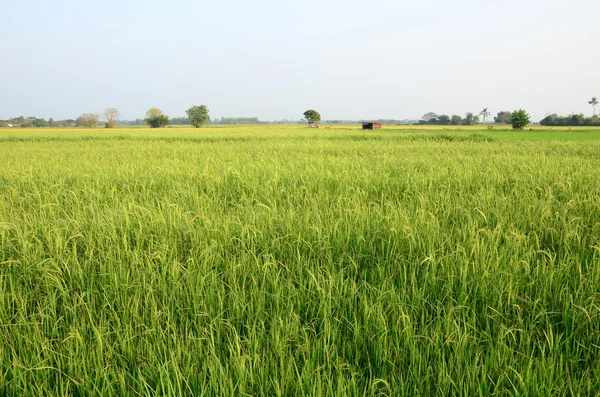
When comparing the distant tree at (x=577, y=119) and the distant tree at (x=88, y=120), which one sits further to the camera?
the distant tree at (x=88, y=120)

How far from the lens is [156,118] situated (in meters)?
92.6

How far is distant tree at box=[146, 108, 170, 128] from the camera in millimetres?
92438

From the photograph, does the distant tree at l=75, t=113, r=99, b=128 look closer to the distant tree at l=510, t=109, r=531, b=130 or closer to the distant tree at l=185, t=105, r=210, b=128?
the distant tree at l=185, t=105, r=210, b=128

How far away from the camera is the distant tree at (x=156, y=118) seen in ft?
303

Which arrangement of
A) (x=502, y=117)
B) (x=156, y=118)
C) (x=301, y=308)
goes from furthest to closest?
(x=502, y=117) < (x=156, y=118) < (x=301, y=308)

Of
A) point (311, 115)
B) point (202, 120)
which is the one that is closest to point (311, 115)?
point (311, 115)

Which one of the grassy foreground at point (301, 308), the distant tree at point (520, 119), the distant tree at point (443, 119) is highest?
the distant tree at point (443, 119)

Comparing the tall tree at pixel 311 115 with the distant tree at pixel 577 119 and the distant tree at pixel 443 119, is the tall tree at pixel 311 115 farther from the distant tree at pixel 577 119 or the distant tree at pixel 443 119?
the distant tree at pixel 577 119

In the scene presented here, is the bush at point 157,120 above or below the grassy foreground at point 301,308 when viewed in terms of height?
above

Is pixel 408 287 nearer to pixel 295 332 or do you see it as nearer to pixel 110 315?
pixel 295 332

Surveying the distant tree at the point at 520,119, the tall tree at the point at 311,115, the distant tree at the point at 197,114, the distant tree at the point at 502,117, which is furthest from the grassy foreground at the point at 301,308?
the distant tree at the point at 502,117

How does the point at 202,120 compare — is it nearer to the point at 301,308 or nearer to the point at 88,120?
the point at 88,120

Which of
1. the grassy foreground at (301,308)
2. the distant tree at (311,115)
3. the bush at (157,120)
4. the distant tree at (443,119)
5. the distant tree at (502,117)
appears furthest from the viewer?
the distant tree at (502,117)

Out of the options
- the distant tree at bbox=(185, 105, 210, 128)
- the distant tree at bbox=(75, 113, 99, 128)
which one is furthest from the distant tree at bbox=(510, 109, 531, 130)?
the distant tree at bbox=(75, 113, 99, 128)
